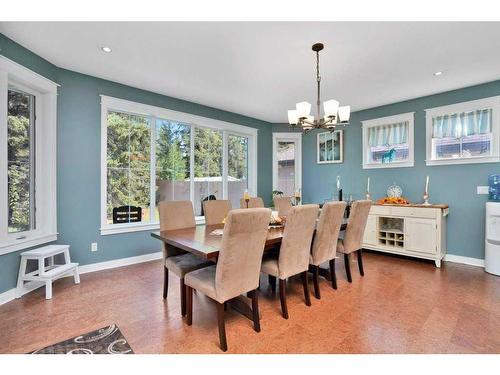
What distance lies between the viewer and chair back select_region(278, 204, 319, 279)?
2.10m

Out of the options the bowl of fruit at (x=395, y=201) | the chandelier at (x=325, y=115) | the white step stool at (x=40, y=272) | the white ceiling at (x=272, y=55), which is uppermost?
the white ceiling at (x=272, y=55)

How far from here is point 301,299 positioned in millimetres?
2545

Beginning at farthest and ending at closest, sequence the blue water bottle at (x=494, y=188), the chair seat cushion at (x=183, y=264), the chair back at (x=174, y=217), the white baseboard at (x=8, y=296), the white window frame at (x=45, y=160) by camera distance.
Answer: the blue water bottle at (x=494, y=188)
the white window frame at (x=45, y=160)
the chair back at (x=174, y=217)
the white baseboard at (x=8, y=296)
the chair seat cushion at (x=183, y=264)

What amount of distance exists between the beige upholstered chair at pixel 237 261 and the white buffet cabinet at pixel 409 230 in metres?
3.00

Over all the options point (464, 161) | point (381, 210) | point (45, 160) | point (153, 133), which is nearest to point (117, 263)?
point (45, 160)

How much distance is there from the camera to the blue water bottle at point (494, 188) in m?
3.33

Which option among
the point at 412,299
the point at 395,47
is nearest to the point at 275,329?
the point at 412,299

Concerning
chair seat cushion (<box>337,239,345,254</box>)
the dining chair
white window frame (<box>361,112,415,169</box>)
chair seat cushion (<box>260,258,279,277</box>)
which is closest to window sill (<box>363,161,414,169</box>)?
white window frame (<box>361,112,415,169</box>)

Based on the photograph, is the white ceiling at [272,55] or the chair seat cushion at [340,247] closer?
the white ceiling at [272,55]

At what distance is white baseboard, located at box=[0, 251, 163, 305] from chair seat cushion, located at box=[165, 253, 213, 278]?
149 centimetres

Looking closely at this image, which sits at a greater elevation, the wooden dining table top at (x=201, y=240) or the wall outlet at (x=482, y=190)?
the wall outlet at (x=482, y=190)

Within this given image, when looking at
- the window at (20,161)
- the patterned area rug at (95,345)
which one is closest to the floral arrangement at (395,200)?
the patterned area rug at (95,345)

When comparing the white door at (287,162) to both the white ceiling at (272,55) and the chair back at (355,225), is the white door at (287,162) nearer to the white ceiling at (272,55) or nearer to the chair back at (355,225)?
the white ceiling at (272,55)
